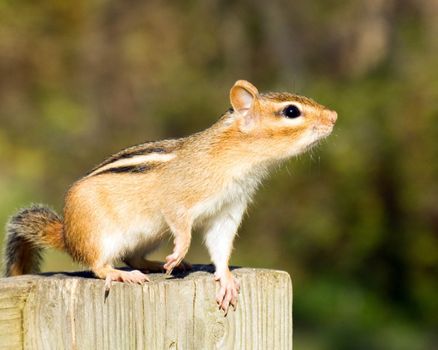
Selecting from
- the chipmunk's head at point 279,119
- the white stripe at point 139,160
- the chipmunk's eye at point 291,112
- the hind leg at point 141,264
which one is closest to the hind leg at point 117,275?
the hind leg at point 141,264

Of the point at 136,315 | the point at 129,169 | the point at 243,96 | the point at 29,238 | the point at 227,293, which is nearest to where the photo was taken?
the point at 136,315

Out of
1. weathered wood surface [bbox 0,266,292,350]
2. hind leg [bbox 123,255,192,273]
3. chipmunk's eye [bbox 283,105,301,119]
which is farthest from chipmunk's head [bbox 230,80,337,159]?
weathered wood surface [bbox 0,266,292,350]

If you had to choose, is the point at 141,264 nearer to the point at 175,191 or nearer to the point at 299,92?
the point at 175,191

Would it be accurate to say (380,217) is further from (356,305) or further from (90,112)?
(90,112)

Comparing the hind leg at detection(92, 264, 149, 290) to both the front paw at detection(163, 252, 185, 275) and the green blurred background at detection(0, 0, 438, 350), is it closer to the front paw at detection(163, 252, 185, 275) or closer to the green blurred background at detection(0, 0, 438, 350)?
the front paw at detection(163, 252, 185, 275)

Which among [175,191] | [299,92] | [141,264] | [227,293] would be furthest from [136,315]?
[299,92]

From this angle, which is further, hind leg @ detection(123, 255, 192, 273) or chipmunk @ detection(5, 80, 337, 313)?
hind leg @ detection(123, 255, 192, 273)
